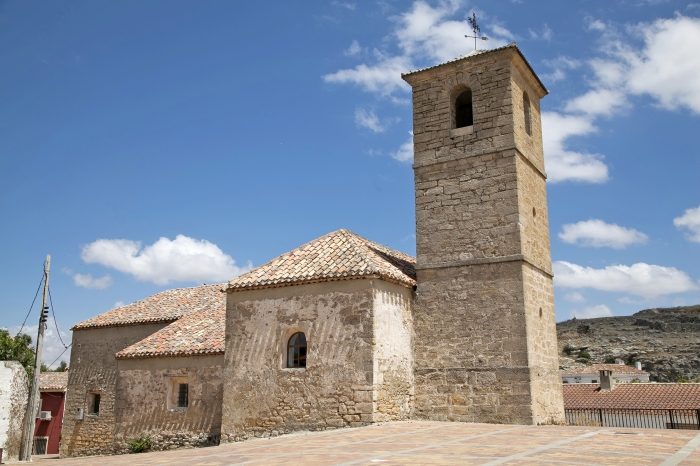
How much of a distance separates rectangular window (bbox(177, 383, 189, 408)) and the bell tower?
6669 mm

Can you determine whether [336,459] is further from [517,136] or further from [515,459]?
[517,136]

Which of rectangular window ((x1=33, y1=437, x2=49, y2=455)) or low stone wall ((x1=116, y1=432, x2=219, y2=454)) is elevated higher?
low stone wall ((x1=116, y1=432, x2=219, y2=454))

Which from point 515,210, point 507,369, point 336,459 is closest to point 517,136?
point 515,210

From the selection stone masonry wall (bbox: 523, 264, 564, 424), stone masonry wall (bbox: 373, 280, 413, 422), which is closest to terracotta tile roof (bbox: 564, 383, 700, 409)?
stone masonry wall (bbox: 523, 264, 564, 424)

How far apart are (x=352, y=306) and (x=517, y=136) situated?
19.3 feet

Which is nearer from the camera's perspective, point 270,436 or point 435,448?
point 435,448

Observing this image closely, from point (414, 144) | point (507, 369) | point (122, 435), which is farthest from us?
point (122, 435)

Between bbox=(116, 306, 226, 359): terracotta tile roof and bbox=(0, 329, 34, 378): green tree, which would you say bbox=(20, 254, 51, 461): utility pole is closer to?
bbox=(116, 306, 226, 359): terracotta tile roof

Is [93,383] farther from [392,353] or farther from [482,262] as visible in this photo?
[482,262]

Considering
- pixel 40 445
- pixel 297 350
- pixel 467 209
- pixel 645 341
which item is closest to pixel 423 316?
pixel 467 209

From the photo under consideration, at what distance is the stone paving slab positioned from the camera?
7527mm

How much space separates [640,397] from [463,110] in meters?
17.3

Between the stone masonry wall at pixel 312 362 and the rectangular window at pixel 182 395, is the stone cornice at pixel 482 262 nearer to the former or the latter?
the stone masonry wall at pixel 312 362

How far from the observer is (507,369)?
519 inches
